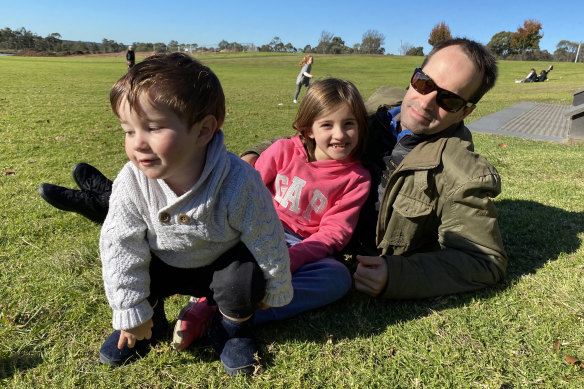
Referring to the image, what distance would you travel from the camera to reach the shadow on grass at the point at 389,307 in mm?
2000

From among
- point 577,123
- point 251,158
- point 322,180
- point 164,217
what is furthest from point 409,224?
point 577,123

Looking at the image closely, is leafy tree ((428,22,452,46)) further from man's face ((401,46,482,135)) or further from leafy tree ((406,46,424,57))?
leafy tree ((406,46,424,57))

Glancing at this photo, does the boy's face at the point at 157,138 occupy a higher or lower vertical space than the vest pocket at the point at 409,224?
higher

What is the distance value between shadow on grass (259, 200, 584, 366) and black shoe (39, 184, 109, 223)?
6.09ft

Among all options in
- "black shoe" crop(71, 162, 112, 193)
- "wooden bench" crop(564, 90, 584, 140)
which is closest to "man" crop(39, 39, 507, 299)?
"black shoe" crop(71, 162, 112, 193)

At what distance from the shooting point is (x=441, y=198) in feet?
7.22

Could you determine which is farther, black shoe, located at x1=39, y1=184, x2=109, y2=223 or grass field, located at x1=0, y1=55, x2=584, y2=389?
black shoe, located at x1=39, y1=184, x2=109, y2=223

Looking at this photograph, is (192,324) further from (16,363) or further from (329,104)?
(329,104)

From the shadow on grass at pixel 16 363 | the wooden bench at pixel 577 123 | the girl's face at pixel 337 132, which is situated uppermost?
the girl's face at pixel 337 132

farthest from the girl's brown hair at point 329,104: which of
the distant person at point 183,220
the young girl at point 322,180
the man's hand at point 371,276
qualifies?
the distant person at point 183,220

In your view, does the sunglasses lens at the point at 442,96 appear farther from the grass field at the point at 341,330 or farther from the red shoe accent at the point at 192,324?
the red shoe accent at the point at 192,324

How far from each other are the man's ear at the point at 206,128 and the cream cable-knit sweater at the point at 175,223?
47mm

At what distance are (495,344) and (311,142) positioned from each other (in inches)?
61.7

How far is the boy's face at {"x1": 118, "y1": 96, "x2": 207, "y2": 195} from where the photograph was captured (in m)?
1.36
